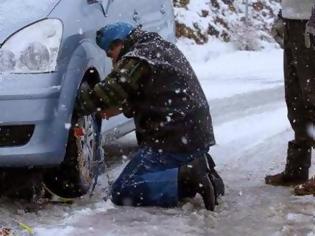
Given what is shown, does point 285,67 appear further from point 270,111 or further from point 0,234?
point 270,111

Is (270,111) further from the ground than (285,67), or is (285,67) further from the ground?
(285,67)

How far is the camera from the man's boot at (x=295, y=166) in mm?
5285

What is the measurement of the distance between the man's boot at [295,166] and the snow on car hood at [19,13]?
2.03m

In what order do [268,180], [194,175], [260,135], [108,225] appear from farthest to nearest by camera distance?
[260,135] < [268,180] < [194,175] < [108,225]

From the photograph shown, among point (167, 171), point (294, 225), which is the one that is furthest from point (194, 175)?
point (294, 225)

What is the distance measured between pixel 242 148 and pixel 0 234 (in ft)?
11.3

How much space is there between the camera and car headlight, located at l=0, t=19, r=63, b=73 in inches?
160

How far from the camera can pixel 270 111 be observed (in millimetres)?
8891

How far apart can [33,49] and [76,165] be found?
31.4 inches

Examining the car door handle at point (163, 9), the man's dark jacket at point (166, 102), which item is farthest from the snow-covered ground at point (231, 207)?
the car door handle at point (163, 9)

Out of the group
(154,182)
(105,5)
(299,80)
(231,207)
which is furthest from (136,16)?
(231,207)

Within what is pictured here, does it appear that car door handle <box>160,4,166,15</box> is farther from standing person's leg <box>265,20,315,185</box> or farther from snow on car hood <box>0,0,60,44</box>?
snow on car hood <box>0,0,60,44</box>

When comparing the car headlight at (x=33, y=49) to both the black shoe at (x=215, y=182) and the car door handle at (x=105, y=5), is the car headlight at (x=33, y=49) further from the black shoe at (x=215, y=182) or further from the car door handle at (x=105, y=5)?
the black shoe at (x=215, y=182)

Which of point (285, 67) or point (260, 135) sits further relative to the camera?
point (260, 135)
